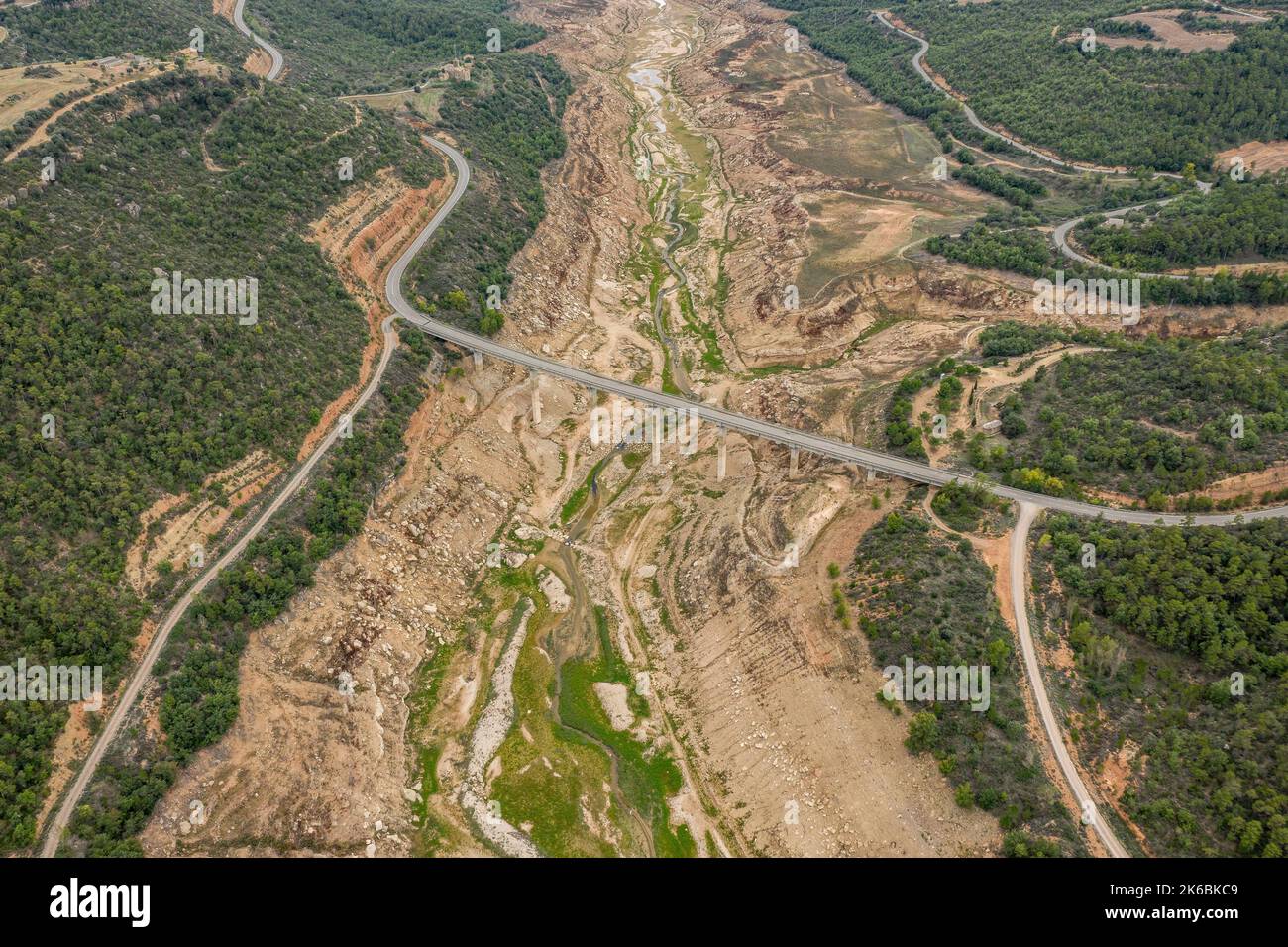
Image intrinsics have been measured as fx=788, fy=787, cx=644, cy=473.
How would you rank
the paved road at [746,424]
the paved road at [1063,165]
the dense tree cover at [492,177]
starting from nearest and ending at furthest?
1. the paved road at [746,424]
2. the dense tree cover at [492,177]
3. the paved road at [1063,165]

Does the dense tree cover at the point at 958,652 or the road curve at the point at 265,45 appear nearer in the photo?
the dense tree cover at the point at 958,652

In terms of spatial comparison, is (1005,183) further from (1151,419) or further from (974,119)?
(1151,419)

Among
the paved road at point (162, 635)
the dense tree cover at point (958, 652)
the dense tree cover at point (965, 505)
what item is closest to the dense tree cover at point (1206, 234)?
the dense tree cover at point (965, 505)

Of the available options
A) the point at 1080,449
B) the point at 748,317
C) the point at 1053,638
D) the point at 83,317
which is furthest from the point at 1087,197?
the point at 83,317

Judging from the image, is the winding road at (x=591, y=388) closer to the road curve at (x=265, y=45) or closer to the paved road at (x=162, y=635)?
the paved road at (x=162, y=635)

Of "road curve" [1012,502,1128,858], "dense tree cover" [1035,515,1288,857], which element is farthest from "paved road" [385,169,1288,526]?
"road curve" [1012,502,1128,858]

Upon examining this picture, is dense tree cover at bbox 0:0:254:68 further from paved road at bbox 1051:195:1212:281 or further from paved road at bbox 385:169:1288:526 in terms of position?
paved road at bbox 1051:195:1212:281
